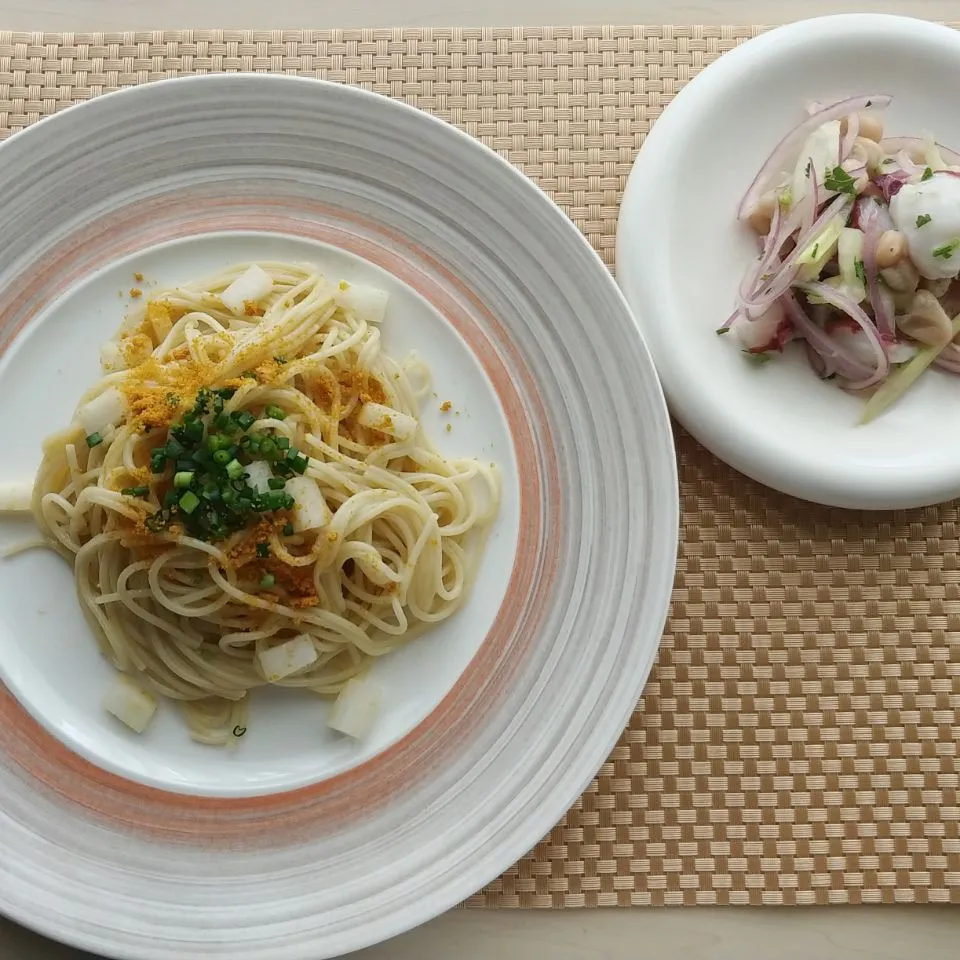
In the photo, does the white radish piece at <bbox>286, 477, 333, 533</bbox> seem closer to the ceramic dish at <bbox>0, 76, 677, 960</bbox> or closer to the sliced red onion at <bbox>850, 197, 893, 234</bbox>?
the ceramic dish at <bbox>0, 76, 677, 960</bbox>

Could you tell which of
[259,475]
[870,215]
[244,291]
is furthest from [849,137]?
[259,475]

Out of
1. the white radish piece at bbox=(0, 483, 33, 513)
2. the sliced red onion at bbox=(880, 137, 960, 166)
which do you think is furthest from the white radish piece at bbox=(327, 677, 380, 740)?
the sliced red onion at bbox=(880, 137, 960, 166)

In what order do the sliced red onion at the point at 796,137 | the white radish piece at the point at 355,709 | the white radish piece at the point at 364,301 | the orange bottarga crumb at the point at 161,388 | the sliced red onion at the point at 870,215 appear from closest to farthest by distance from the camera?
1. the orange bottarga crumb at the point at 161,388
2. the white radish piece at the point at 355,709
3. the white radish piece at the point at 364,301
4. the sliced red onion at the point at 870,215
5. the sliced red onion at the point at 796,137

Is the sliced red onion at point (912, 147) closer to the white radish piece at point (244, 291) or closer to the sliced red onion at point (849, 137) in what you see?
the sliced red onion at point (849, 137)

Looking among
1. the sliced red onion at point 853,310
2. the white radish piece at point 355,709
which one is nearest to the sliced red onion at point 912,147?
the sliced red onion at point 853,310

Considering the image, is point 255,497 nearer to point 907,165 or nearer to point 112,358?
point 112,358

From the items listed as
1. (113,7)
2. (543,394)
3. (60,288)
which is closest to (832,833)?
(543,394)

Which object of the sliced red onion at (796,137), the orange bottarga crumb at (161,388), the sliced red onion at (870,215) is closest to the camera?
the orange bottarga crumb at (161,388)
